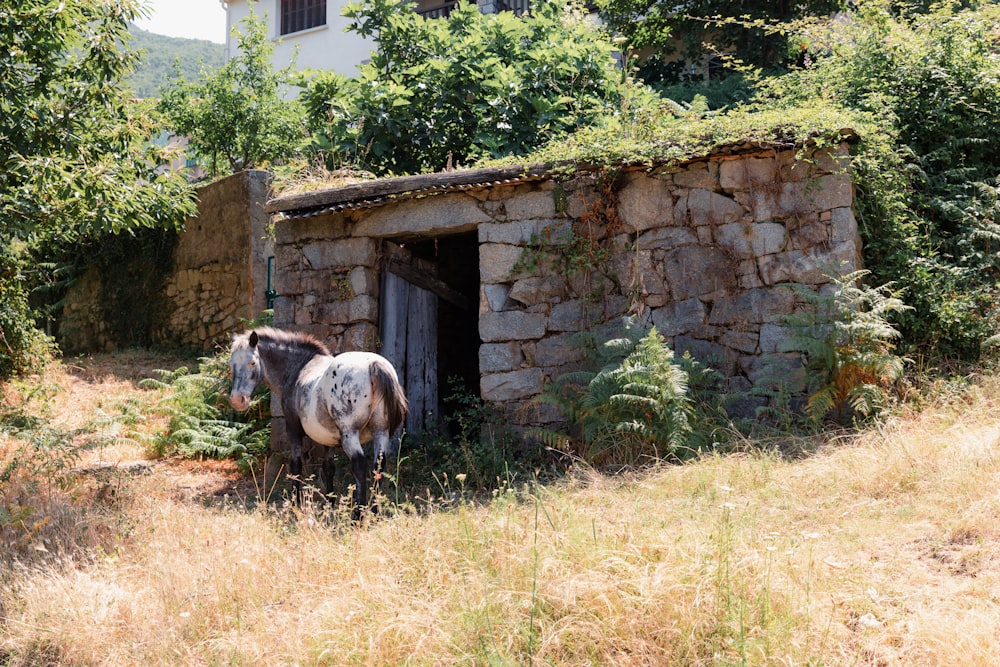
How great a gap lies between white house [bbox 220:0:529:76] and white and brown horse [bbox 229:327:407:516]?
54.8ft

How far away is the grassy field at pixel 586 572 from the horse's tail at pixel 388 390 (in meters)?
0.78

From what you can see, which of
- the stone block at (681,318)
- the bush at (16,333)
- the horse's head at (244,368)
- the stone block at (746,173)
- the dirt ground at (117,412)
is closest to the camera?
the horse's head at (244,368)

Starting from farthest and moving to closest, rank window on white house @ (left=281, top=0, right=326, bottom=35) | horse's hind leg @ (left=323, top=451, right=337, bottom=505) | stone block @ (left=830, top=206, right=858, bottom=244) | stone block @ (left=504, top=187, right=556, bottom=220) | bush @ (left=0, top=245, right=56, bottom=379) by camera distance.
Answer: window on white house @ (left=281, top=0, right=326, bottom=35), bush @ (left=0, top=245, right=56, bottom=379), stone block @ (left=504, top=187, right=556, bottom=220), horse's hind leg @ (left=323, top=451, right=337, bottom=505), stone block @ (left=830, top=206, right=858, bottom=244)

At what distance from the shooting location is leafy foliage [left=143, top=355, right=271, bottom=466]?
940 centimetres

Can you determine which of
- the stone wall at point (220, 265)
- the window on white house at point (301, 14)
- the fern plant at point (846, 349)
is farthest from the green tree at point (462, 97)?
the window on white house at point (301, 14)

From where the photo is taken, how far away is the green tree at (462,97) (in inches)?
433

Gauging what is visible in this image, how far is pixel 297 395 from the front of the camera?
6969 mm

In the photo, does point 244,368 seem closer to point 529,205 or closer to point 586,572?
point 529,205

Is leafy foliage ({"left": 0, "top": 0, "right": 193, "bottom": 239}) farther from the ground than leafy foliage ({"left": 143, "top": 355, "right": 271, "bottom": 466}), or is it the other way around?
leafy foliage ({"left": 0, "top": 0, "right": 193, "bottom": 239})

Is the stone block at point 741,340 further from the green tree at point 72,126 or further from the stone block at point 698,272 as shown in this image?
the green tree at point 72,126

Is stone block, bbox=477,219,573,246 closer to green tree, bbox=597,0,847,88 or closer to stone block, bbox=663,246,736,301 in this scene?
stone block, bbox=663,246,736,301

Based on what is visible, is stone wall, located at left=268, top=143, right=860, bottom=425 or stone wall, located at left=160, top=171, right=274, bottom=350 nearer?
stone wall, located at left=268, top=143, right=860, bottom=425

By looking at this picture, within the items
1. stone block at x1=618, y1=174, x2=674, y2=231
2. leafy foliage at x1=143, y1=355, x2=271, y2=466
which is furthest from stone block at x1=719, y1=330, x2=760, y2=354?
leafy foliage at x1=143, y1=355, x2=271, y2=466

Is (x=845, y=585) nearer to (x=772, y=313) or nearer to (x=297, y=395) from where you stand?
(x=772, y=313)
